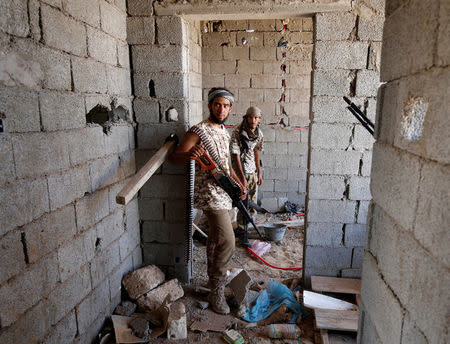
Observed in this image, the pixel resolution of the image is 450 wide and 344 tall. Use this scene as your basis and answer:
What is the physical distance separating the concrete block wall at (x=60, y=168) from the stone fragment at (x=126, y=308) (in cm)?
7

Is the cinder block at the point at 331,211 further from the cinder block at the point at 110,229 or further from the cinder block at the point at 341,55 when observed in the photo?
the cinder block at the point at 110,229

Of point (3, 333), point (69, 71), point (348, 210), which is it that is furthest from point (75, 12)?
point (348, 210)

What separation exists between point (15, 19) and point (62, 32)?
17.1 inches

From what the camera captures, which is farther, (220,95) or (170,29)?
(170,29)

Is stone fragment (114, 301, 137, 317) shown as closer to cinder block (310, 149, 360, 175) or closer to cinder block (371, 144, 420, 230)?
cinder block (310, 149, 360, 175)

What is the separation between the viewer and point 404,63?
1.39 m

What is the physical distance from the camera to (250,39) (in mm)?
5938

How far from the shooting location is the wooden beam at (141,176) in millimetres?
2192

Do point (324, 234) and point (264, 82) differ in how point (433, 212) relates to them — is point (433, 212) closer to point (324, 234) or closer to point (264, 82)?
point (324, 234)

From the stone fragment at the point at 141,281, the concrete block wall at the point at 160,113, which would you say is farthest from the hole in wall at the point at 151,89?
the stone fragment at the point at 141,281

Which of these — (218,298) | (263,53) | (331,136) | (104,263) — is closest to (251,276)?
(218,298)

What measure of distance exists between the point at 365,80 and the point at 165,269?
303 centimetres

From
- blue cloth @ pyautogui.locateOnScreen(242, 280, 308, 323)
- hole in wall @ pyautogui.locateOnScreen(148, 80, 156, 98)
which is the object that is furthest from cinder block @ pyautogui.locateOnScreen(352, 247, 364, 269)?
hole in wall @ pyautogui.locateOnScreen(148, 80, 156, 98)

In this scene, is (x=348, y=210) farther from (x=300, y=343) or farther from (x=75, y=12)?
(x=75, y=12)
